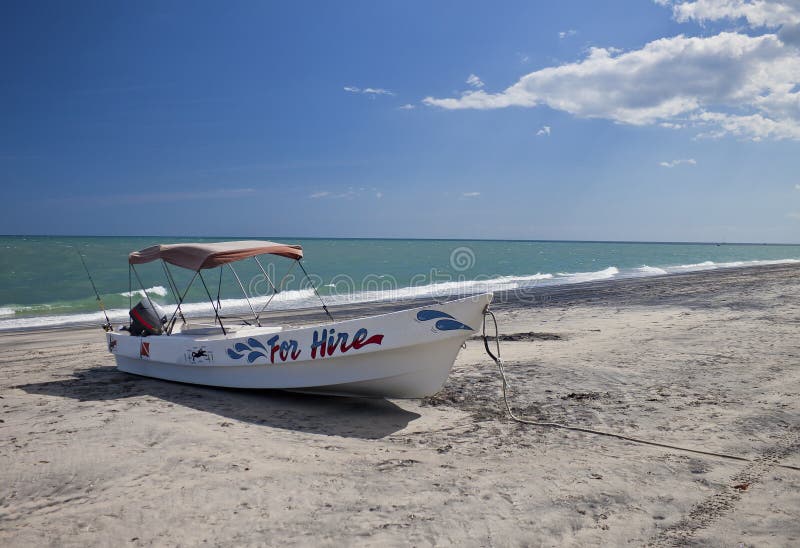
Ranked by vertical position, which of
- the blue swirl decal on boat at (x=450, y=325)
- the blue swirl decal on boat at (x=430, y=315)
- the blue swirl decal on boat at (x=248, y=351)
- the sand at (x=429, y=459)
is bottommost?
the sand at (x=429, y=459)

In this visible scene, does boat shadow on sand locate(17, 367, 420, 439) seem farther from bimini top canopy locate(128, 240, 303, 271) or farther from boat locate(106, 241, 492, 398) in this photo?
bimini top canopy locate(128, 240, 303, 271)

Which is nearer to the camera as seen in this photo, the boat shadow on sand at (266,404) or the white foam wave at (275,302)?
the boat shadow on sand at (266,404)

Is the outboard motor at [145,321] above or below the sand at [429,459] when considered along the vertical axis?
above

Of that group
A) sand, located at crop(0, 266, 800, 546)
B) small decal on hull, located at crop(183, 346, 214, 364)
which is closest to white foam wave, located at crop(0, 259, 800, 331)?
small decal on hull, located at crop(183, 346, 214, 364)

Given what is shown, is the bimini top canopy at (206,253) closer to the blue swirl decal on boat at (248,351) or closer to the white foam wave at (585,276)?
the blue swirl decal on boat at (248,351)

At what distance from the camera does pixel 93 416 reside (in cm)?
626

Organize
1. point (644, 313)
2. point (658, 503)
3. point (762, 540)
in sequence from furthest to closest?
point (644, 313), point (658, 503), point (762, 540)

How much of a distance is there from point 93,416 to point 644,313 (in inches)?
486

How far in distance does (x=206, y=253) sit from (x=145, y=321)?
235cm

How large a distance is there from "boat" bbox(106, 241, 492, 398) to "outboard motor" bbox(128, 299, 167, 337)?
1.33 feet

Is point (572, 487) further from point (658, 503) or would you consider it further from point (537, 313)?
point (537, 313)

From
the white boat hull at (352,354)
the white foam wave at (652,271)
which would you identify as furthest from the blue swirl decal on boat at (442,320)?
the white foam wave at (652,271)

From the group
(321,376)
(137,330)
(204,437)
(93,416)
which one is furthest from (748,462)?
(137,330)

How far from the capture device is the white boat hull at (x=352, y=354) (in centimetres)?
613
